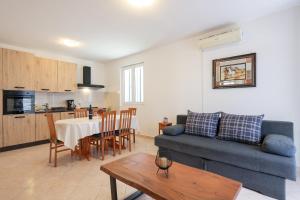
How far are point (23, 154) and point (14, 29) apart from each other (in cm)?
257

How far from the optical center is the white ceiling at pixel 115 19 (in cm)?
239

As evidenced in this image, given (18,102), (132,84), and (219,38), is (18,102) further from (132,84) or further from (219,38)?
(219,38)

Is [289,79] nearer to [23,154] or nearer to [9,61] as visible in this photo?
[23,154]

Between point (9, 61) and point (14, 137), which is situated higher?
point (9, 61)

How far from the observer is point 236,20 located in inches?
115

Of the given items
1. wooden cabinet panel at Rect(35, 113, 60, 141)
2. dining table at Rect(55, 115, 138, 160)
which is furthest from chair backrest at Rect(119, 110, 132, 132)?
wooden cabinet panel at Rect(35, 113, 60, 141)

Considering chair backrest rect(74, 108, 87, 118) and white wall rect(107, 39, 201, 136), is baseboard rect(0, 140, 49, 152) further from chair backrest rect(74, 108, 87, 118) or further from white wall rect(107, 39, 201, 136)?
white wall rect(107, 39, 201, 136)

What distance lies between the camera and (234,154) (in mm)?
2066

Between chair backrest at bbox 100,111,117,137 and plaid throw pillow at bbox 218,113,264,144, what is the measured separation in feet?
6.71

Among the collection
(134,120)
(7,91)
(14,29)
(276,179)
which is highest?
(14,29)

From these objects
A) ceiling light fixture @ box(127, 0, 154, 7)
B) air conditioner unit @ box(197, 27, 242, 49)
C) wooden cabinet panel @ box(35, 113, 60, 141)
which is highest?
ceiling light fixture @ box(127, 0, 154, 7)

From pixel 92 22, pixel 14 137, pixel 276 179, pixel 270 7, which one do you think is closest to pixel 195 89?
pixel 270 7

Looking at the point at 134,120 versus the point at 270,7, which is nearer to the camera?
the point at 270,7

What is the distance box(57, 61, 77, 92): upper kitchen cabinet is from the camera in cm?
462
